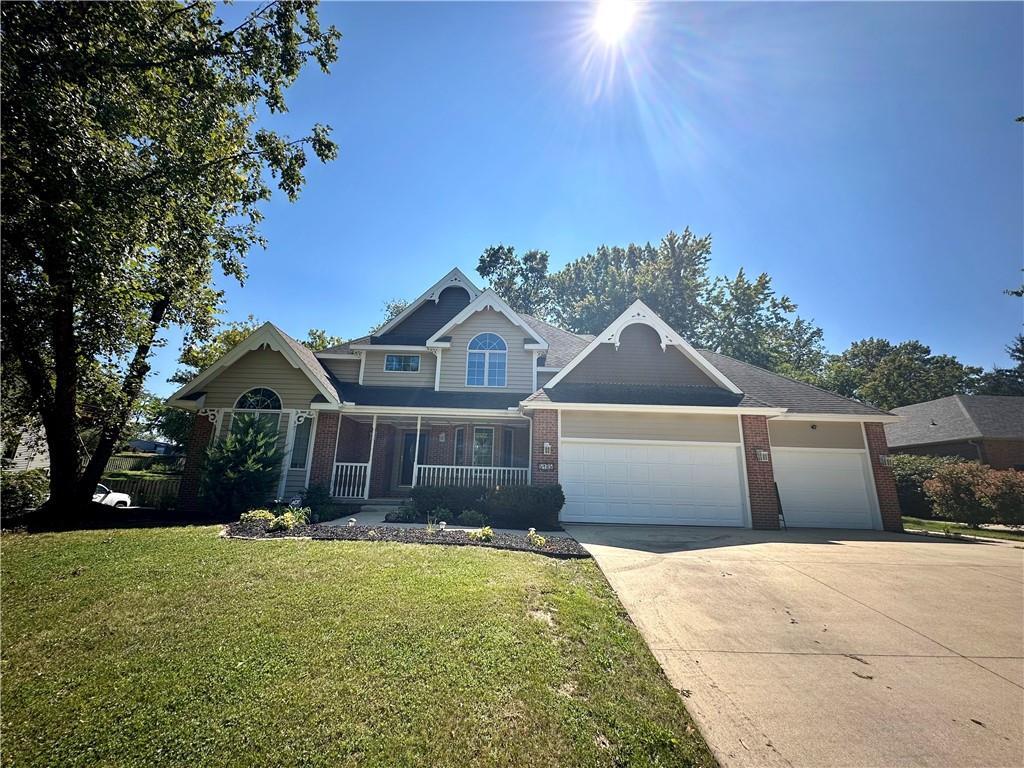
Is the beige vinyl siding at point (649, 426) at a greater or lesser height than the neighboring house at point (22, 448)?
greater

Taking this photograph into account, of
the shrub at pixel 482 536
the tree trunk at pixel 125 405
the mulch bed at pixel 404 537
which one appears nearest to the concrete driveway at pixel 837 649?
the mulch bed at pixel 404 537

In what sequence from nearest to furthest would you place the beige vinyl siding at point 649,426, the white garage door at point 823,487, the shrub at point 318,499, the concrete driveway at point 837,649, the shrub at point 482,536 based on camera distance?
1. the concrete driveway at point 837,649
2. the shrub at point 482,536
3. the shrub at point 318,499
4. the beige vinyl siding at point 649,426
5. the white garage door at point 823,487

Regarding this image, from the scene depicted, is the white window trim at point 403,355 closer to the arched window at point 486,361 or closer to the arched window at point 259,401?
the arched window at point 486,361

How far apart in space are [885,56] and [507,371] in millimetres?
13450

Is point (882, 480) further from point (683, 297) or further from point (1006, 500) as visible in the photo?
point (683, 297)

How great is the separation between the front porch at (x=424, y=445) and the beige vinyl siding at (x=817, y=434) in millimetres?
8328

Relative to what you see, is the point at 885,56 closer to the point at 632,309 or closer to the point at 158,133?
the point at 632,309

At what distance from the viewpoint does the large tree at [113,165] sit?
700 centimetres

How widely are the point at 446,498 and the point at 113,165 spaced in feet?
32.3

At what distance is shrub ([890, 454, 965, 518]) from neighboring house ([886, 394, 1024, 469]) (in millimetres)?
5214

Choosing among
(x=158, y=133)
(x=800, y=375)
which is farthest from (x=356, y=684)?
(x=800, y=375)

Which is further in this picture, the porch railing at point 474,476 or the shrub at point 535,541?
the porch railing at point 474,476

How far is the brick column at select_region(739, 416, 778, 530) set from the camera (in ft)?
37.5

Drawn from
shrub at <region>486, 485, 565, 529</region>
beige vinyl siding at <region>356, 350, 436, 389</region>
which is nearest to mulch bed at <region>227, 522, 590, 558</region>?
shrub at <region>486, 485, 565, 529</region>
